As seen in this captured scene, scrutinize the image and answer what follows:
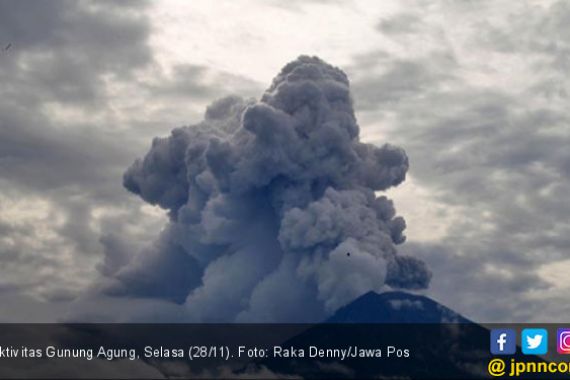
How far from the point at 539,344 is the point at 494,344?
18.9m

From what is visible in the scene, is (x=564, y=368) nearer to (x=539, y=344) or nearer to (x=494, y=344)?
(x=494, y=344)

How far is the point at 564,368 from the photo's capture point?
520 feet

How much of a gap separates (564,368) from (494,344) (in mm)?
18452

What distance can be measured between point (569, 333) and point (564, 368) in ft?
69.2

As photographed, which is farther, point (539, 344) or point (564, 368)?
point (564, 368)

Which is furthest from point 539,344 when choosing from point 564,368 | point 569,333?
point 564,368

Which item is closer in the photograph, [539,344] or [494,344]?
[539,344]

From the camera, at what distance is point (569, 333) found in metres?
141

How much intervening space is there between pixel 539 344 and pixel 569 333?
11180 millimetres

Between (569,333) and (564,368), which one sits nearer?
(569,333)

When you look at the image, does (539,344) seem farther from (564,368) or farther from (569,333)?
(564,368)

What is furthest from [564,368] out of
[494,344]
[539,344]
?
[539,344]

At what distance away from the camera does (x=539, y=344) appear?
436 feet
